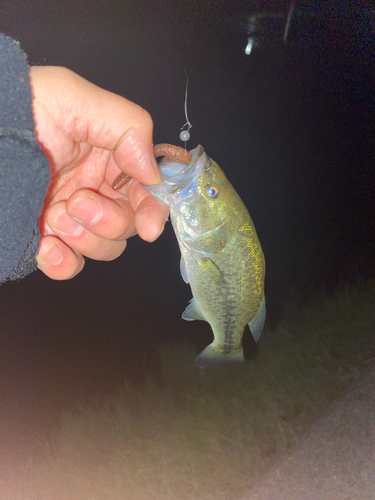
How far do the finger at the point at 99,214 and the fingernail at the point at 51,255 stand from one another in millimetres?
212

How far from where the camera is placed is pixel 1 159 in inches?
23.5

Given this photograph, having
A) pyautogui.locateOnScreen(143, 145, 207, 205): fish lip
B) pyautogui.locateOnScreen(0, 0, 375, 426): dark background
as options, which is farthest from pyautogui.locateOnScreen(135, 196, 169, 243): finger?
pyautogui.locateOnScreen(0, 0, 375, 426): dark background

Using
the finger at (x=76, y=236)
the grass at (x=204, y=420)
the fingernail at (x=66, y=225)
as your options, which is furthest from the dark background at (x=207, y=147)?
the fingernail at (x=66, y=225)

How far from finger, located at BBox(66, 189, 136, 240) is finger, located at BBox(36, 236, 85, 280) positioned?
206 millimetres

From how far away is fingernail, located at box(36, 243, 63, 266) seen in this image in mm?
1155

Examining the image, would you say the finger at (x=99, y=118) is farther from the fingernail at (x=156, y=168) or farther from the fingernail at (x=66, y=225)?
the fingernail at (x=66, y=225)

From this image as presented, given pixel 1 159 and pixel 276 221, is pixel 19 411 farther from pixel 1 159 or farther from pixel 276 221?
pixel 276 221

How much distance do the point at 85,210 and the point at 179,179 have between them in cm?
41

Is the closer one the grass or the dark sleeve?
the dark sleeve

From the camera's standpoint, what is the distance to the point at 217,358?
1218 millimetres

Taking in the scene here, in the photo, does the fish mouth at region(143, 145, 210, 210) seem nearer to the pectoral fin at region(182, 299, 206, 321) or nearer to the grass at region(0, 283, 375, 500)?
the pectoral fin at region(182, 299, 206, 321)

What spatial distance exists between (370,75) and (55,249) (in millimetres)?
4748

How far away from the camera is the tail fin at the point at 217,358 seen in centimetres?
120

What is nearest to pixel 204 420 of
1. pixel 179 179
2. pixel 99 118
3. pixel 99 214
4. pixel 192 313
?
pixel 192 313
